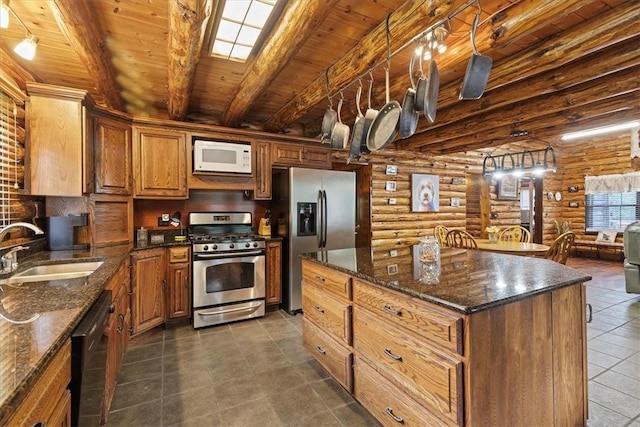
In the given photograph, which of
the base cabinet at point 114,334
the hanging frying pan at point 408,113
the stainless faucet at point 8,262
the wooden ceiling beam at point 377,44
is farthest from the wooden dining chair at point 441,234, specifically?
the stainless faucet at point 8,262

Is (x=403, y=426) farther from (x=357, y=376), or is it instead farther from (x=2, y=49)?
(x=2, y=49)

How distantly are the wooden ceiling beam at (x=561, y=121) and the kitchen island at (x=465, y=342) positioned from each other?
2997mm

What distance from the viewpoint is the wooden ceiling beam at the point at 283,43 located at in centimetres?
174

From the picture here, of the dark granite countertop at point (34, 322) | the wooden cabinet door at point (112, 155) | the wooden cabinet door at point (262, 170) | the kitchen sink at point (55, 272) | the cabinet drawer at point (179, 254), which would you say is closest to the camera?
the dark granite countertop at point (34, 322)

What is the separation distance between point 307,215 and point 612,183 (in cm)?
817

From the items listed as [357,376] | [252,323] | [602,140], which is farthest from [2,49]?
[602,140]

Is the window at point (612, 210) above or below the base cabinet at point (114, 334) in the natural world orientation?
above

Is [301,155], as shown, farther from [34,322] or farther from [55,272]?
[34,322]

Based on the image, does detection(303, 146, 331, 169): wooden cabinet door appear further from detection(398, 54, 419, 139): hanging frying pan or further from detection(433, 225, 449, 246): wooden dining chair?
detection(398, 54, 419, 139): hanging frying pan

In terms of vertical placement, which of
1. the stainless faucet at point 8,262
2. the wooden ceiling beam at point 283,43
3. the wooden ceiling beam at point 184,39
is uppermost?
the wooden ceiling beam at point 283,43

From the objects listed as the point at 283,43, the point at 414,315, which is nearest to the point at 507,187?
the point at 283,43

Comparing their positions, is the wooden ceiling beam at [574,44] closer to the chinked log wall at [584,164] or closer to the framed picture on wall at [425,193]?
the framed picture on wall at [425,193]

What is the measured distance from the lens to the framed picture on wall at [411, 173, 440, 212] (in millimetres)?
5715

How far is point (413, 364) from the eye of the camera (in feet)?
4.67
